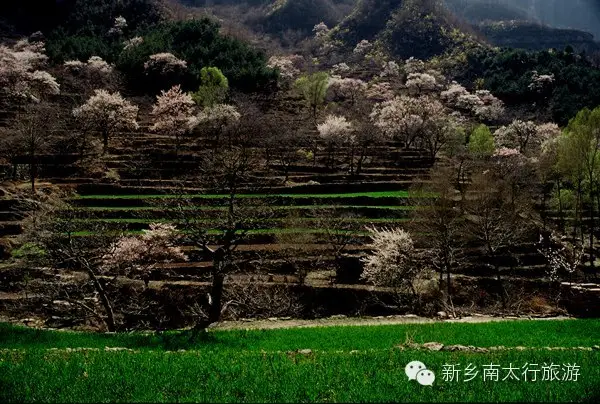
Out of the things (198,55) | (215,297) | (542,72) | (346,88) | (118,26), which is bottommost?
(215,297)

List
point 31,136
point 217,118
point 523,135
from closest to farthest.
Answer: point 31,136 < point 217,118 < point 523,135

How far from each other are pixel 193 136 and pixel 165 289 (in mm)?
48593

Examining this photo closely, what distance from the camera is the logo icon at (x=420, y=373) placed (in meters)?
8.41

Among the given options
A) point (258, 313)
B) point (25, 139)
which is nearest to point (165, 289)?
point (258, 313)

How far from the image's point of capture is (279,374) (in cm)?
897

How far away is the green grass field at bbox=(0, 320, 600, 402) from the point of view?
25.5 feet

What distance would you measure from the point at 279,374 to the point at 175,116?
76274 millimetres

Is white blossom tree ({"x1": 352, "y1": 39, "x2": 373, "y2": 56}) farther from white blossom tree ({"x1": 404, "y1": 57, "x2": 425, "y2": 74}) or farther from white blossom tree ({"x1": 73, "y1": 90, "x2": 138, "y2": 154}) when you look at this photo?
white blossom tree ({"x1": 73, "y1": 90, "x2": 138, "y2": 154})

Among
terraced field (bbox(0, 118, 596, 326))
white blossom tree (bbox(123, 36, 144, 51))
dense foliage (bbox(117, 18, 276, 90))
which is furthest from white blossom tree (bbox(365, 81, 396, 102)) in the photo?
white blossom tree (bbox(123, 36, 144, 51))

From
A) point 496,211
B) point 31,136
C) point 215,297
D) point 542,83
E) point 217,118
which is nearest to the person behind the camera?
point 215,297

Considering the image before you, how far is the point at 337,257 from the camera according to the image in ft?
130

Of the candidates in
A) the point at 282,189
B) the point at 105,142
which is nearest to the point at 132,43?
the point at 105,142

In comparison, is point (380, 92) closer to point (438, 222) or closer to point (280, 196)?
Answer: point (280, 196)

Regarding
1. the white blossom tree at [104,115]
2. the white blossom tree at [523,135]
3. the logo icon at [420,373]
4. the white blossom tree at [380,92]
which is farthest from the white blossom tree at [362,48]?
the logo icon at [420,373]
